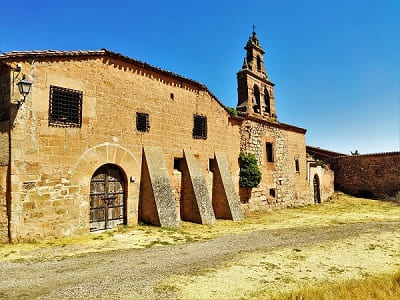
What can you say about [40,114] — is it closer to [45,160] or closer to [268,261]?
[45,160]

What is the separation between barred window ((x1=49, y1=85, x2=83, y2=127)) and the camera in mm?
8633

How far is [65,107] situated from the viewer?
29.3 ft

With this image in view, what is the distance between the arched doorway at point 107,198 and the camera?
953 centimetres

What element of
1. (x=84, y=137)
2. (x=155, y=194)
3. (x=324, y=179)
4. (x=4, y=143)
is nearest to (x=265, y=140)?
(x=155, y=194)

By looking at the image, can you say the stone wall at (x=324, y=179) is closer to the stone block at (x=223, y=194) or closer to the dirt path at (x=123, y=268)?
the stone block at (x=223, y=194)

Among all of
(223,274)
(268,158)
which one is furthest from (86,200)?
(268,158)

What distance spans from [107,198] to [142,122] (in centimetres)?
327

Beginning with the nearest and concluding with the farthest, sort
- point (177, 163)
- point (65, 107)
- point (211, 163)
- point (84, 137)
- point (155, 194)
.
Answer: point (65, 107), point (84, 137), point (155, 194), point (177, 163), point (211, 163)

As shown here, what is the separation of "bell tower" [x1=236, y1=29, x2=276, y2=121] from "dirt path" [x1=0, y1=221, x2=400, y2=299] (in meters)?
9.56

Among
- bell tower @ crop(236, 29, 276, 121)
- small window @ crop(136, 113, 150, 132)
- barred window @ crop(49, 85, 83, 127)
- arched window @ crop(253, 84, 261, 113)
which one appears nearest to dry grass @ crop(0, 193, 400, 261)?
barred window @ crop(49, 85, 83, 127)

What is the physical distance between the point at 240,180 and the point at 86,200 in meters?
8.46

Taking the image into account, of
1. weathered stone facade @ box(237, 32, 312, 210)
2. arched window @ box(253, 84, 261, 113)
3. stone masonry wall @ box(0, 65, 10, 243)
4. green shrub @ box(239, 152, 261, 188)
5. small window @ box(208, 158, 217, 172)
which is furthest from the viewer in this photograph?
arched window @ box(253, 84, 261, 113)

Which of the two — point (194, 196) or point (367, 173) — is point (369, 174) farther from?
point (194, 196)

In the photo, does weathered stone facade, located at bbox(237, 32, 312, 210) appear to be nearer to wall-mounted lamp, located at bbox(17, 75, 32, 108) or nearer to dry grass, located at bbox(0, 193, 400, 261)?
dry grass, located at bbox(0, 193, 400, 261)
